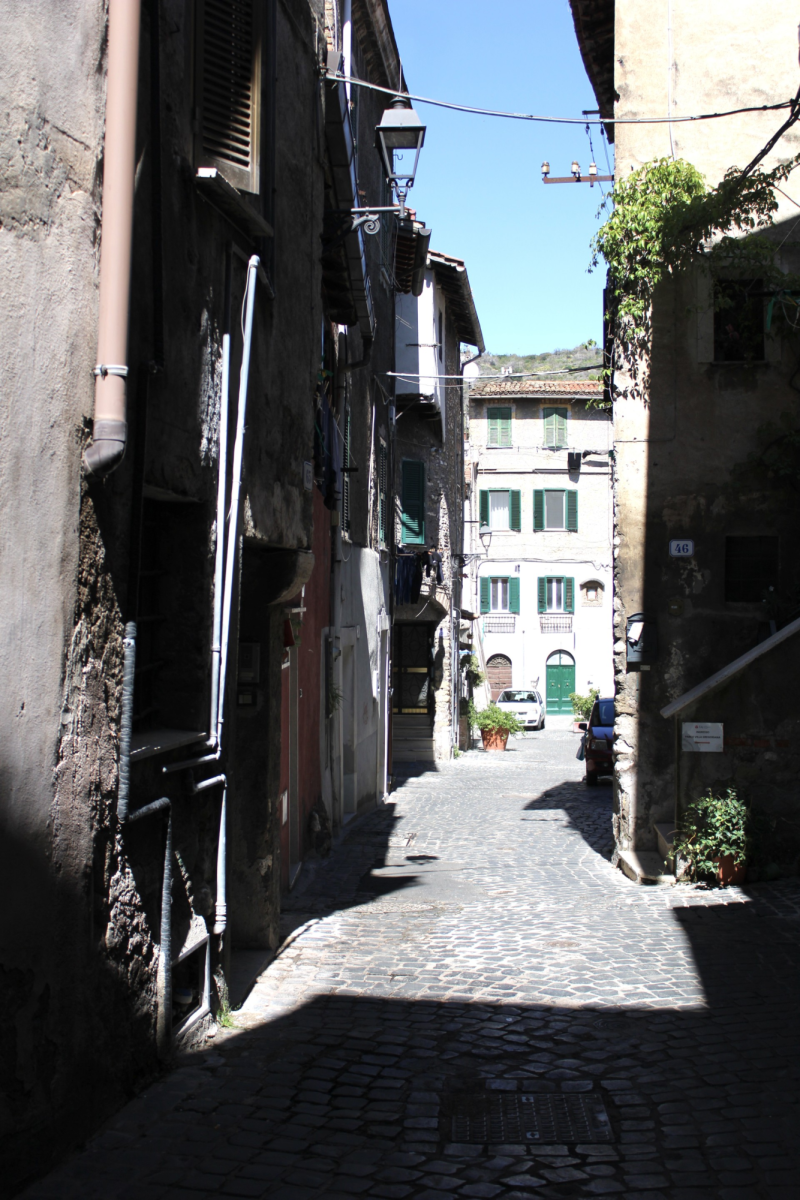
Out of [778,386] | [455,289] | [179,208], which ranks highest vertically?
[455,289]

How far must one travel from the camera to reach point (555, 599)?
43156 mm

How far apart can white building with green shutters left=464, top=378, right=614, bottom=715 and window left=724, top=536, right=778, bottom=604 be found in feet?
101

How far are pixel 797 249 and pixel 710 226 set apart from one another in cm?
99

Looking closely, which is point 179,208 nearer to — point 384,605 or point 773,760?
point 773,760

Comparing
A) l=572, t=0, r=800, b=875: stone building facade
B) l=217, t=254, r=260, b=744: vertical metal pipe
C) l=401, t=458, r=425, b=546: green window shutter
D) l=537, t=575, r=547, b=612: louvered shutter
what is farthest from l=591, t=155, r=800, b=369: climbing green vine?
l=537, t=575, r=547, b=612: louvered shutter

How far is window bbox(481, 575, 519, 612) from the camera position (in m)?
43.1

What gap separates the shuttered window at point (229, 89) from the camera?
5.57m

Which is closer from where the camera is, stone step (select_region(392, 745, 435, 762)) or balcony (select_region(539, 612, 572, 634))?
stone step (select_region(392, 745, 435, 762))

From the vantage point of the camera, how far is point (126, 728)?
438 cm

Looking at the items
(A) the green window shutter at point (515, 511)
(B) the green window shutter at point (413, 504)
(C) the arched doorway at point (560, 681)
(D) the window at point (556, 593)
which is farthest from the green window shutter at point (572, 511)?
(B) the green window shutter at point (413, 504)

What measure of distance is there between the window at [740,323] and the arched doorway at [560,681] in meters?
32.5

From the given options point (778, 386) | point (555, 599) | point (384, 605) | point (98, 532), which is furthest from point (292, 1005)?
point (555, 599)

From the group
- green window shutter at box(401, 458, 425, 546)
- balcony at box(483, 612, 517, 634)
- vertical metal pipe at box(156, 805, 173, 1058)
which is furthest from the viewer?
balcony at box(483, 612, 517, 634)

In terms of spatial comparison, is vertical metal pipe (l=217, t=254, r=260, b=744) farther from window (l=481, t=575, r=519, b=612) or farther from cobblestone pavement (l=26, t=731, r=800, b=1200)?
window (l=481, t=575, r=519, b=612)
